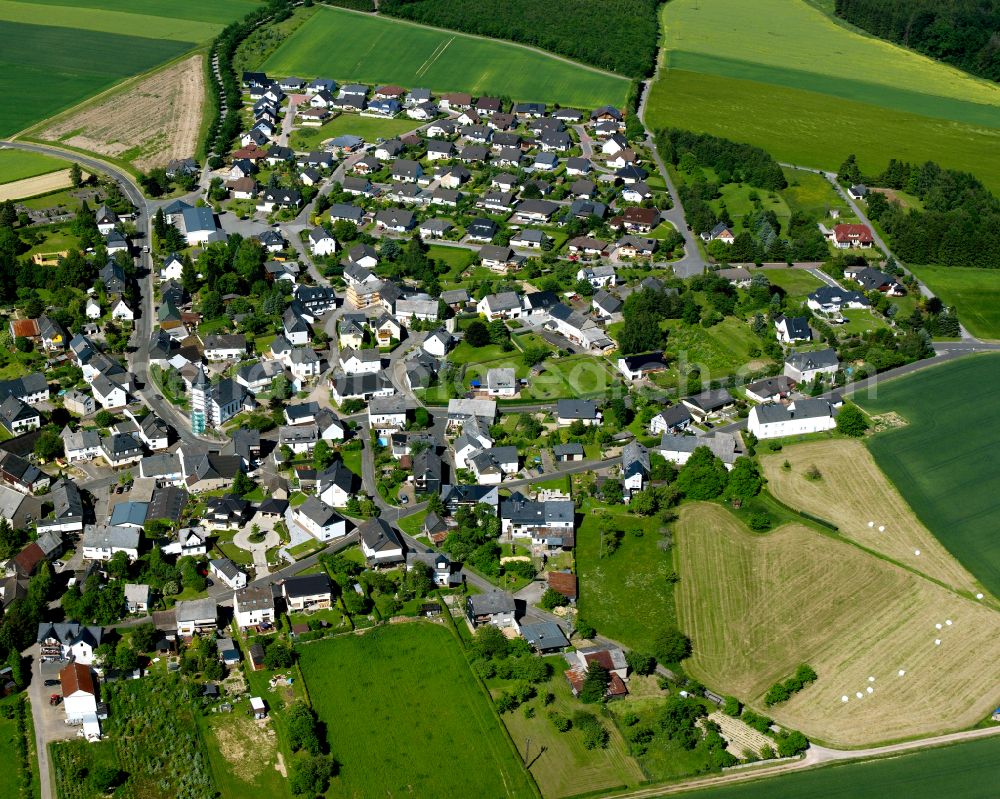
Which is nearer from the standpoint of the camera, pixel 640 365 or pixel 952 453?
pixel 952 453

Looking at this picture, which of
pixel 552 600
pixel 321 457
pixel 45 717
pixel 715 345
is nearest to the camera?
pixel 45 717

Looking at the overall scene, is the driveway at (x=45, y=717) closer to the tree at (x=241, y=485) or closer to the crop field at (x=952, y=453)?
the tree at (x=241, y=485)

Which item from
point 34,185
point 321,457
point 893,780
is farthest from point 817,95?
point 893,780

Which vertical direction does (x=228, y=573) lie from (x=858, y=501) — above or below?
below

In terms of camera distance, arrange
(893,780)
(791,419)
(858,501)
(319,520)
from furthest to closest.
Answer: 1. (791,419)
2. (858,501)
3. (319,520)
4. (893,780)

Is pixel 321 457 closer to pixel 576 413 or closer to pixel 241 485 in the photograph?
pixel 241 485

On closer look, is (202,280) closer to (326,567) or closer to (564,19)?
(326,567)

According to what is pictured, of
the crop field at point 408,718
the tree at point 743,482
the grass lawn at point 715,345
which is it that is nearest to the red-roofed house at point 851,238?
the grass lawn at point 715,345
